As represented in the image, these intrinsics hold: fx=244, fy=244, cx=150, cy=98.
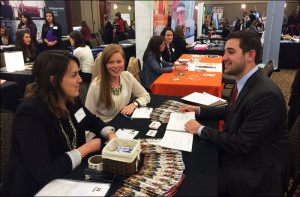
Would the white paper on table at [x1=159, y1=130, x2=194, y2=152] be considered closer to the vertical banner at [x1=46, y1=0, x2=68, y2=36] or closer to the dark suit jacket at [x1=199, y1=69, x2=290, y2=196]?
the dark suit jacket at [x1=199, y1=69, x2=290, y2=196]

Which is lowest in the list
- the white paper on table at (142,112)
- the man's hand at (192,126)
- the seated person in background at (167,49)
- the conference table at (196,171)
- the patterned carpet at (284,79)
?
the patterned carpet at (284,79)

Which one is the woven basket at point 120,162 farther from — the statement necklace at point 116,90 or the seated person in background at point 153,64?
the seated person in background at point 153,64

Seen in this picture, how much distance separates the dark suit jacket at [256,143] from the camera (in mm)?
1418

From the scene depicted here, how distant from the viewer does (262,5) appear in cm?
1802

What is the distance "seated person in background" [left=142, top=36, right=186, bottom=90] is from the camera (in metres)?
3.83

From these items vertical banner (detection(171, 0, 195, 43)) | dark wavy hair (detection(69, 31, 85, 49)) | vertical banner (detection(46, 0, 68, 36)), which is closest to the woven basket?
dark wavy hair (detection(69, 31, 85, 49))

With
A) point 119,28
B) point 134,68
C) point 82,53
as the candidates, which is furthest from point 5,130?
point 119,28

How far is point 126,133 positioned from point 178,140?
37 centimetres

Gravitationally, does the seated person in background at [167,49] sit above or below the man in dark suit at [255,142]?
above

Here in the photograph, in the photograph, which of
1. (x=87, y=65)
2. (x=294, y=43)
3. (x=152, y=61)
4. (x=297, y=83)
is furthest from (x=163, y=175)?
(x=294, y=43)

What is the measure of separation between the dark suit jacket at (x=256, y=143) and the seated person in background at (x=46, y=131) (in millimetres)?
756

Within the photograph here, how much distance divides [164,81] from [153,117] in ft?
4.32

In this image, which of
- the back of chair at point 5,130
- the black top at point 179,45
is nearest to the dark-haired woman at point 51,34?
the black top at point 179,45

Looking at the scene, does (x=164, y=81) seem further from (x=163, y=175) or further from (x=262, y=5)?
(x=262, y=5)
